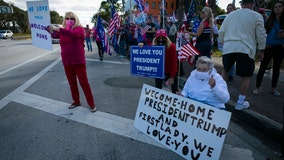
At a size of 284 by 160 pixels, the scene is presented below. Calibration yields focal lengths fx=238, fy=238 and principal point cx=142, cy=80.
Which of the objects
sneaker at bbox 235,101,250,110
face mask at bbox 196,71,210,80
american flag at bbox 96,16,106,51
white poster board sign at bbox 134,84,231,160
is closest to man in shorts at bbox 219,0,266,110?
sneaker at bbox 235,101,250,110

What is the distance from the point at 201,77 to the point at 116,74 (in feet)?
17.9

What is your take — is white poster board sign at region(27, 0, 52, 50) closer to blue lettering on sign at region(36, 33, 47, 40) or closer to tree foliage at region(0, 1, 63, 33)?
blue lettering on sign at region(36, 33, 47, 40)

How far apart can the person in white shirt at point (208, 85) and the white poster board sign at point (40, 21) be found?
104 inches

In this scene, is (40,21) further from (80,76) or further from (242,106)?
(242,106)

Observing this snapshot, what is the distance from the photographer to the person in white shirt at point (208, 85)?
9.21ft

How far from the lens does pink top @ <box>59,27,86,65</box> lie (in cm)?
411

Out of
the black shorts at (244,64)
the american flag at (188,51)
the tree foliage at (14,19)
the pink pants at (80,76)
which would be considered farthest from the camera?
the tree foliage at (14,19)

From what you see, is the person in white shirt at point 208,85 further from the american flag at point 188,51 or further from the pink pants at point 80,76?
the american flag at point 188,51

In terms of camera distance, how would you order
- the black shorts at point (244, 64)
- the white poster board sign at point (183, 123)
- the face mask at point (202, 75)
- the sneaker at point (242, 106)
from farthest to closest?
the sneaker at point (242, 106) → the black shorts at point (244, 64) → the face mask at point (202, 75) → the white poster board sign at point (183, 123)

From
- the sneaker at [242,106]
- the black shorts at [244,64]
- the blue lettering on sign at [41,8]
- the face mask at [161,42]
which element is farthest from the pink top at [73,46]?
the sneaker at [242,106]

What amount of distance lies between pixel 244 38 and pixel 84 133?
3013 millimetres

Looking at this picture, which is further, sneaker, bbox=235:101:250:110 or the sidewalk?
sneaker, bbox=235:101:250:110

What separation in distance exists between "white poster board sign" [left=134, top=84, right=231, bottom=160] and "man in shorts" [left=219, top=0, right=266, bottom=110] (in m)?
1.82

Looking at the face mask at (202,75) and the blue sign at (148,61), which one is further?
the blue sign at (148,61)
